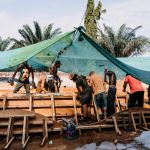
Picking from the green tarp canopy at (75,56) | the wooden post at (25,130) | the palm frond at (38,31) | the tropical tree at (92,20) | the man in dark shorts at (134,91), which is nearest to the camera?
the green tarp canopy at (75,56)

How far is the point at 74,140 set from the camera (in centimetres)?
904

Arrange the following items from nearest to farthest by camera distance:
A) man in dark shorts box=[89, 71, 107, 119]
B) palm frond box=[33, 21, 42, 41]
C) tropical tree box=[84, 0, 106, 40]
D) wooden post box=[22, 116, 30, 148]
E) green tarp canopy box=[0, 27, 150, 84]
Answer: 1. green tarp canopy box=[0, 27, 150, 84]
2. wooden post box=[22, 116, 30, 148]
3. man in dark shorts box=[89, 71, 107, 119]
4. tropical tree box=[84, 0, 106, 40]
5. palm frond box=[33, 21, 42, 41]

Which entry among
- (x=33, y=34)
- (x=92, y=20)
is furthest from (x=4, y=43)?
(x=92, y=20)

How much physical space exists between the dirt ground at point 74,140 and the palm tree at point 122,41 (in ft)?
58.8

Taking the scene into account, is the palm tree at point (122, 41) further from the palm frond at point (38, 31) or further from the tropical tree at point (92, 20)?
the palm frond at point (38, 31)

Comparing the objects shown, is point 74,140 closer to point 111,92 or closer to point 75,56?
point 111,92

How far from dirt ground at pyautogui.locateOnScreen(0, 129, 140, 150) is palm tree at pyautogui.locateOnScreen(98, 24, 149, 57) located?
17917mm

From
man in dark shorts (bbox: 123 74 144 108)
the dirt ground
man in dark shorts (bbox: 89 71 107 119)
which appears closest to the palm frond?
man in dark shorts (bbox: 123 74 144 108)

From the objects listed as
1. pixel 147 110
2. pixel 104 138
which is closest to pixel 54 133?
pixel 104 138

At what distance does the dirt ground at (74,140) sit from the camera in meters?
8.49

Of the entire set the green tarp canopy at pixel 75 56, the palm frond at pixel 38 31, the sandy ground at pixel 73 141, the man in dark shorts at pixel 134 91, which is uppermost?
the palm frond at pixel 38 31

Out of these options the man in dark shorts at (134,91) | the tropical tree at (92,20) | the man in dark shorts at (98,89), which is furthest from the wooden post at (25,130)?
the tropical tree at (92,20)

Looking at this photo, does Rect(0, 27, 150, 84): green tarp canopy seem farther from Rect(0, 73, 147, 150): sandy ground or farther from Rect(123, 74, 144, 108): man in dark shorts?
Rect(0, 73, 147, 150): sandy ground

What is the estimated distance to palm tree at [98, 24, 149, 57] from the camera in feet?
89.1
